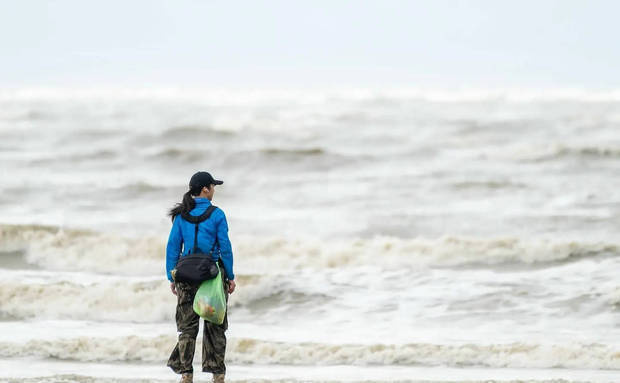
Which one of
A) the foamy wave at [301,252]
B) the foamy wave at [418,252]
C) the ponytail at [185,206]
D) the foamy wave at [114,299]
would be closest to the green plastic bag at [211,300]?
the ponytail at [185,206]

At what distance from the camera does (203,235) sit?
5820mm

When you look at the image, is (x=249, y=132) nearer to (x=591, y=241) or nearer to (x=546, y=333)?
(x=591, y=241)

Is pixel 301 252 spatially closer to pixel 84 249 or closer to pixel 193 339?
pixel 84 249

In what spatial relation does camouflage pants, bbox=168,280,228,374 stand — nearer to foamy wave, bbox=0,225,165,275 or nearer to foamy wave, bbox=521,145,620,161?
foamy wave, bbox=0,225,165,275

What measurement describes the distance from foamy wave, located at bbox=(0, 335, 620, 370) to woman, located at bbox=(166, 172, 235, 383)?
186 centimetres

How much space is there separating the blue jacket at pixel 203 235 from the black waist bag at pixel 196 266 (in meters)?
0.03

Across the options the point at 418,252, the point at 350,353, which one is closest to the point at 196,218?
the point at 350,353

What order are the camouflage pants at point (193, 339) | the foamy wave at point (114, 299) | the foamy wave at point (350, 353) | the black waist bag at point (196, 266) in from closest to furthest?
the black waist bag at point (196, 266) → the camouflage pants at point (193, 339) → the foamy wave at point (350, 353) → the foamy wave at point (114, 299)

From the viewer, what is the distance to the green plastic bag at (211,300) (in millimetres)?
5809

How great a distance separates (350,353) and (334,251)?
5.50 metres

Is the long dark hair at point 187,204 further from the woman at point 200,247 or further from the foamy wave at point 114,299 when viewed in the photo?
the foamy wave at point 114,299

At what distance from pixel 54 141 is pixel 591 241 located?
2123 centimetres

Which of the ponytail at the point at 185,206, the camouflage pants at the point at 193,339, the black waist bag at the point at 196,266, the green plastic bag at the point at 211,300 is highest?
the ponytail at the point at 185,206

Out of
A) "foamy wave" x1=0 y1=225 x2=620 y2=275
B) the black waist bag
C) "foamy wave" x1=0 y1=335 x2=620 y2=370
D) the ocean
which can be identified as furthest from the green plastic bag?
"foamy wave" x1=0 y1=225 x2=620 y2=275
